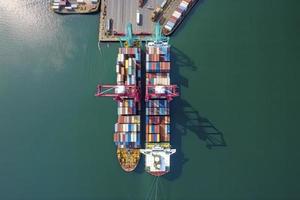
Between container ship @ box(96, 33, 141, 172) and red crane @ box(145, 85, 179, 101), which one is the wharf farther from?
red crane @ box(145, 85, 179, 101)

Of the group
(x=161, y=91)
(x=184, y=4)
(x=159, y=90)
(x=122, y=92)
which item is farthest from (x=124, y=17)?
(x=161, y=91)

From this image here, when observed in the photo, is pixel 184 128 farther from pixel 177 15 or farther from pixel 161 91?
pixel 177 15

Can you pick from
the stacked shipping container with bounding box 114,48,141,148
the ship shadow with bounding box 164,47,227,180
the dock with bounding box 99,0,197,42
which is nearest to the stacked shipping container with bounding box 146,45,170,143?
the ship shadow with bounding box 164,47,227,180

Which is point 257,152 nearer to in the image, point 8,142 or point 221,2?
point 221,2

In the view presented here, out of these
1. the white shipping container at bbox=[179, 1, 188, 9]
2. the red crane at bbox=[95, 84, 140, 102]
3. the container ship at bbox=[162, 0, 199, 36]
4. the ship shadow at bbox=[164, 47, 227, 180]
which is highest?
the white shipping container at bbox=[179, 1, 188, 9]

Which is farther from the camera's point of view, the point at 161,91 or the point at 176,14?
the point at 176,14

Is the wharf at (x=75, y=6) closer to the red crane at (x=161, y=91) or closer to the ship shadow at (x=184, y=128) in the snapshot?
the red crane at (x=161, y=91)

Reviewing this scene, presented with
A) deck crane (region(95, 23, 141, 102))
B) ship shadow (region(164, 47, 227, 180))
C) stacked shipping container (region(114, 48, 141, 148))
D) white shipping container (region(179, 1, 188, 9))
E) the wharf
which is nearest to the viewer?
deck crane (region(95, 23, 141, 102))
